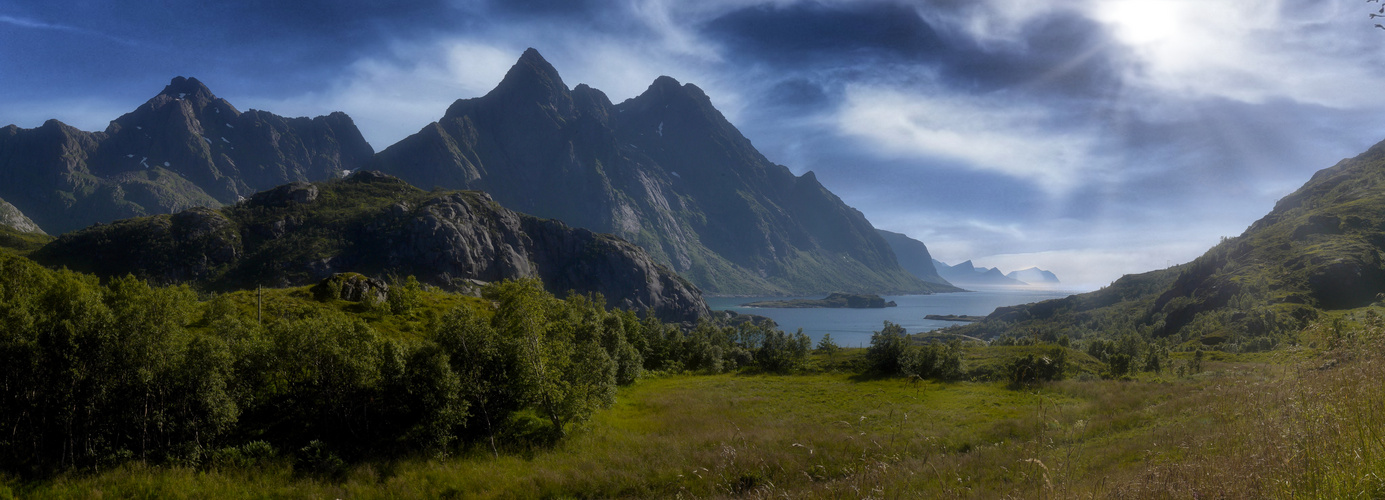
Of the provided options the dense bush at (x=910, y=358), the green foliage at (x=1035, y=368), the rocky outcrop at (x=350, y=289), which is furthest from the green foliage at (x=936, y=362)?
the rocky outcrop at (x=350, y=289)

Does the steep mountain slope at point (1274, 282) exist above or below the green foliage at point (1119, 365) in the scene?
above

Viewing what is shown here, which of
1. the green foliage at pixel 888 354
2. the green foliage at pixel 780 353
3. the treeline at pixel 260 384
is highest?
the treeline at pixel 260 384

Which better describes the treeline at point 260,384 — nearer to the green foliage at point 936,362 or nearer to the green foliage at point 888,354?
the green foliage at point 936,362

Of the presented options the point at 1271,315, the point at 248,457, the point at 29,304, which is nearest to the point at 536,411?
the point at 248,457

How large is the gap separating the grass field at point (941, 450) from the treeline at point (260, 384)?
142 centimetres

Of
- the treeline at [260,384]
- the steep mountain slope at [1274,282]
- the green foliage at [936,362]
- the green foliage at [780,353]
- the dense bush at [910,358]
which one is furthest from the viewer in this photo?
the steep mountain slope at [1274,282]

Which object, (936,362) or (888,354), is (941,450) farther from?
(888,354)

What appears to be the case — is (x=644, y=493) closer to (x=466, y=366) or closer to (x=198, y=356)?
(x=466, y=366)

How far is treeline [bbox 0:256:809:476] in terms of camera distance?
18.0 metres

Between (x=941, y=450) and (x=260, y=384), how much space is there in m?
28.6

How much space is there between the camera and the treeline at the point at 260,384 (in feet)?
59.2

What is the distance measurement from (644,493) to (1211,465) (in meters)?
16.6

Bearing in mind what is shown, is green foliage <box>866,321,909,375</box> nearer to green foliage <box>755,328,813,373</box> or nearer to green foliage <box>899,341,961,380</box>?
green foliage <box>899,341,961,380</box>

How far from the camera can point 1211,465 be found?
680 centimetres
